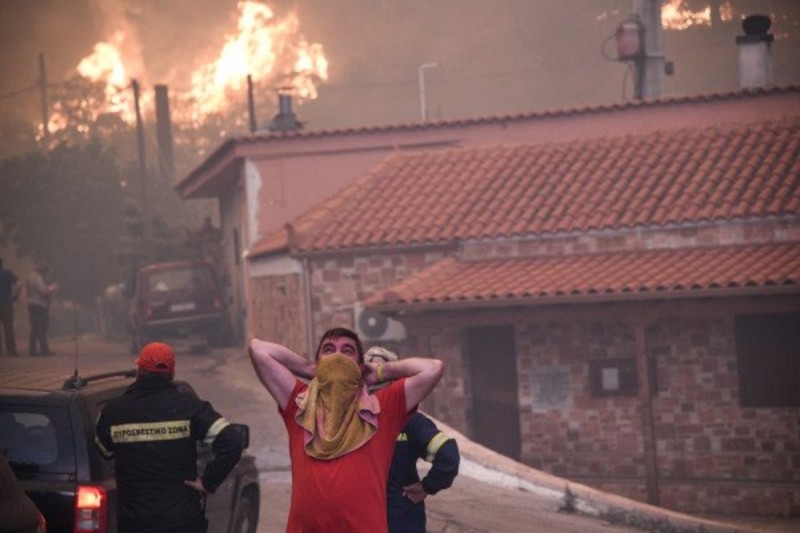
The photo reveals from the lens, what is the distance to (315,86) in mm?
78312

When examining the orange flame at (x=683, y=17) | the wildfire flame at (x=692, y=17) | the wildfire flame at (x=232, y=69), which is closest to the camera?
the wildfire flame at (x=232, y=69)

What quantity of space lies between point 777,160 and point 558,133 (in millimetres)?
5420

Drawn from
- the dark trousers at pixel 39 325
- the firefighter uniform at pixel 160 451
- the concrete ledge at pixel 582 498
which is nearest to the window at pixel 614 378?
the concrete ledge at pixel 582 498

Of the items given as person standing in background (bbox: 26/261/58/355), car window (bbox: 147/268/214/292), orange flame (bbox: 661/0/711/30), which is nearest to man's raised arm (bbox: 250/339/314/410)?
person standing in background (bbox: 26/261/58/355)

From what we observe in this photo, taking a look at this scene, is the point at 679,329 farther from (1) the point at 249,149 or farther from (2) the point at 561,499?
(1) the point at 249,149

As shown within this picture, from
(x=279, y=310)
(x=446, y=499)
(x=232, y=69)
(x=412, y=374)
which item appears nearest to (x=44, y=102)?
(x=232, y=69)

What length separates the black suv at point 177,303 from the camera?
96.1 feet

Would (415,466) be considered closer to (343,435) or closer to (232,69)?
(343,435)

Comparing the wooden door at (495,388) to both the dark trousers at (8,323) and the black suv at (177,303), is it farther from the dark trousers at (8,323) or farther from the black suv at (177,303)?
the dark trousers at (8,323)

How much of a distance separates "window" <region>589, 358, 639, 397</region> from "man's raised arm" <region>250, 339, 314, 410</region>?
14.4 m

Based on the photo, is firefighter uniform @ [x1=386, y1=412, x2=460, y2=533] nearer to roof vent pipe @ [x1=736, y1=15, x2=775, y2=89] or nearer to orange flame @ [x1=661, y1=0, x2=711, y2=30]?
roof vent pipe @ [x1=736, y1=15, x2=775, y2=89]

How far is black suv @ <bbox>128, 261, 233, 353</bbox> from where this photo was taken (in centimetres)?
2930

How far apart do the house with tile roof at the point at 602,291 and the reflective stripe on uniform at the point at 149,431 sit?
1223 centimetres

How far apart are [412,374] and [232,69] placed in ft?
217
